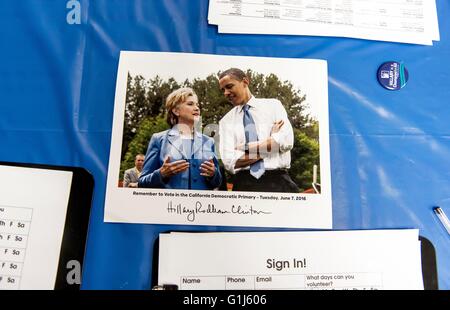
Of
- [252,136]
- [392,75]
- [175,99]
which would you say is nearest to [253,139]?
[252,136]

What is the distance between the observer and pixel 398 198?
550mm

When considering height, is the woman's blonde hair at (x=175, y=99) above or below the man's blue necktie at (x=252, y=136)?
above

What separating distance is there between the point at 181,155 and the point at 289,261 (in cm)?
19

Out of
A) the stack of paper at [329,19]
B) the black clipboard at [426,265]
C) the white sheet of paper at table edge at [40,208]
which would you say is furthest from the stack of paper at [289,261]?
the stack of paper at [329,19]

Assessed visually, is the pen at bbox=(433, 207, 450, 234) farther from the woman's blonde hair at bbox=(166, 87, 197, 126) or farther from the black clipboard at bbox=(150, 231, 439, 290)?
the woman's blonde hair at bbox=(166, 87, 197, 126)

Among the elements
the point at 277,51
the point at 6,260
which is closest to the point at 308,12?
the point at 277,51

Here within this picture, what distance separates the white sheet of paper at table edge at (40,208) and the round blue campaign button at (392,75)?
448mm

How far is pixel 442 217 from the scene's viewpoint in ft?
1.78

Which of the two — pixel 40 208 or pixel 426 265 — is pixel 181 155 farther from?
pixel 426 265

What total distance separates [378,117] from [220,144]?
22cm

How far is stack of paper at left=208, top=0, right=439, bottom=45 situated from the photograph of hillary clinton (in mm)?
131

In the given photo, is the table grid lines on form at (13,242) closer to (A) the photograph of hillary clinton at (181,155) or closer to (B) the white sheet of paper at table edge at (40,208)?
(B) the white sheet of paper at table edge at (40,208)

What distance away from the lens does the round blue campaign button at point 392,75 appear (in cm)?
58

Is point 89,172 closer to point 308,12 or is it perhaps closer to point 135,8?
point 135,8
